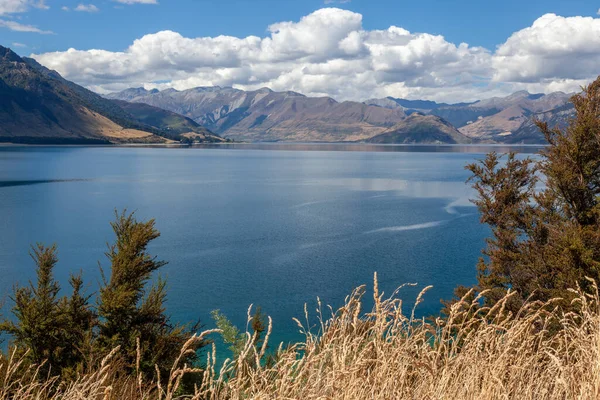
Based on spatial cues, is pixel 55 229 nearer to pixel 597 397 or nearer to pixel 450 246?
pixel 450 246

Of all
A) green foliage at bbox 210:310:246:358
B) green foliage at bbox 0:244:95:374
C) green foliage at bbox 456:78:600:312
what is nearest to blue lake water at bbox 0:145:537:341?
green foliage at bbox 210:310:246:358

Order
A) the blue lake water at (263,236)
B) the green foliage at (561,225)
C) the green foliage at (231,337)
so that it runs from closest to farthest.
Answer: the green foliage at (561,225) → the green foliage at (231,337) → the blue lake water at (263,236)

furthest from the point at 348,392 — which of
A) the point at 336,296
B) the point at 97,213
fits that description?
the point at 97,213

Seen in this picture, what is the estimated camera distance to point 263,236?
58.8 m

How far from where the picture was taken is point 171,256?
49156 mm

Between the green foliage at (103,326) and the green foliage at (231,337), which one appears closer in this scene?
the green foliage at (103,326)

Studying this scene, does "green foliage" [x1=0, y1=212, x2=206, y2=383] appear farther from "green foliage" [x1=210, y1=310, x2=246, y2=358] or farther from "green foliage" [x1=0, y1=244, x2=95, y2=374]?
"green foliage" [x1=210, y1=310, x2=246, y2=358]

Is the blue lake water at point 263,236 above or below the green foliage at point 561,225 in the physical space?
below

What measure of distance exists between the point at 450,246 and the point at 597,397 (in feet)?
170

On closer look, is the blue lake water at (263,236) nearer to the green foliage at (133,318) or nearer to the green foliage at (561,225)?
the green foliage at (561,225)

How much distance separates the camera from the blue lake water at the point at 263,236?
39562mm

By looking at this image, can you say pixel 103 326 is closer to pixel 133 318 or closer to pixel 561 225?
pixel 133 318

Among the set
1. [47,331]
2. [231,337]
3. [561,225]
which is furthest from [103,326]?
[561,225]

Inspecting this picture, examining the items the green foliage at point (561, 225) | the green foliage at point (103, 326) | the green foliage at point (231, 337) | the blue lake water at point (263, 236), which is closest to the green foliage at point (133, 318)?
the green foliage at point (103, 326)
